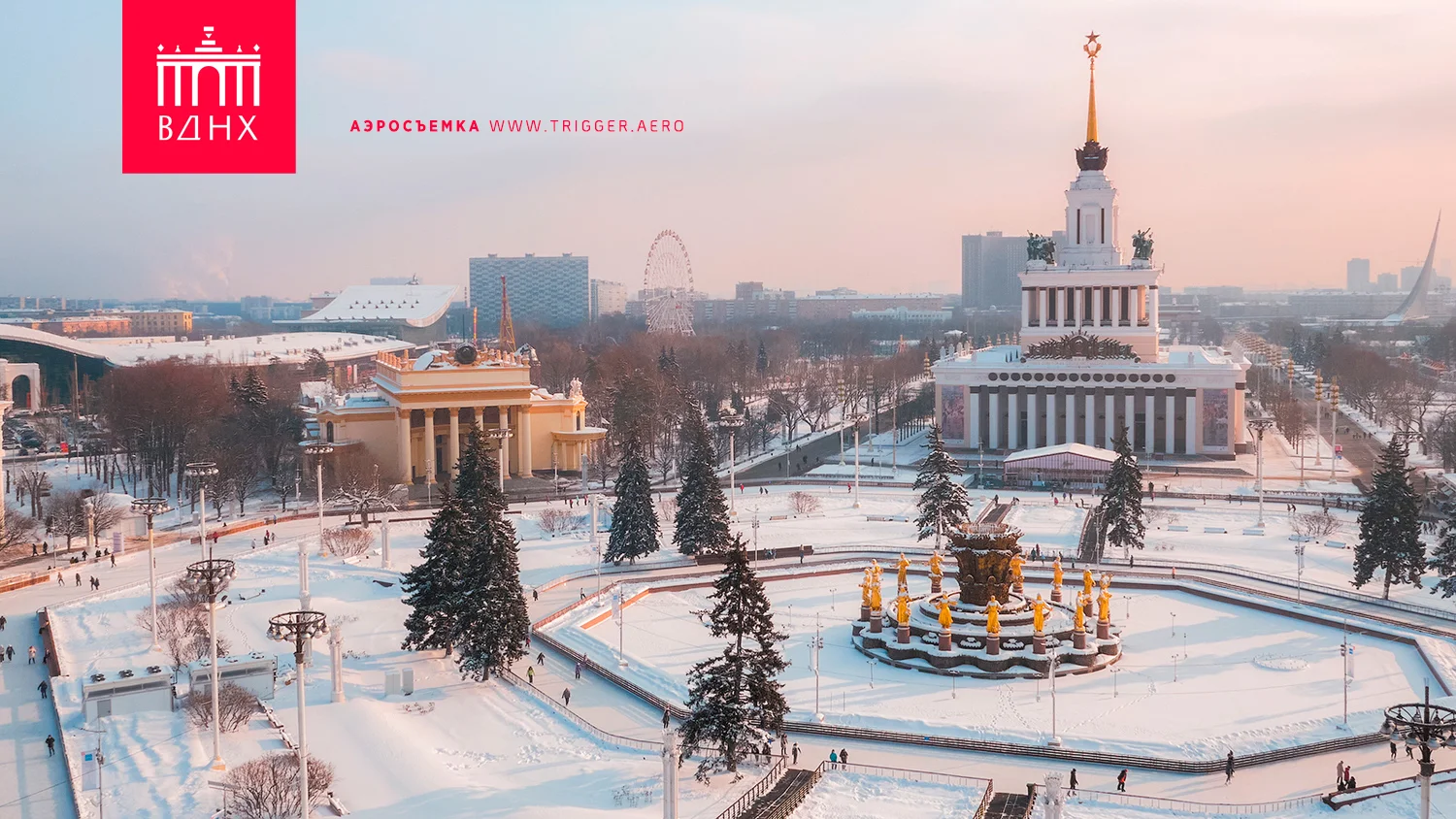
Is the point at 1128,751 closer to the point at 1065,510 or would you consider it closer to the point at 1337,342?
the point at 1065,510

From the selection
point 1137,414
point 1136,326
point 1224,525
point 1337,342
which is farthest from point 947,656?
point 1337,342

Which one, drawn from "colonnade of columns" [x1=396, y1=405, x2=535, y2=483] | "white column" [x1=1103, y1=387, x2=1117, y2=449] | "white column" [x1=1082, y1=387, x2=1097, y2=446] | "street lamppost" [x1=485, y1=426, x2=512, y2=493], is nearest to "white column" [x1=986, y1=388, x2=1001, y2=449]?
"white column" [x1=1082, y1=387, x2=1097, y2=446]

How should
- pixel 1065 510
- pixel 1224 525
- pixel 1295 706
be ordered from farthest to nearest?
pixel 1065 510, pixel 1224 525, pixel 1295 706

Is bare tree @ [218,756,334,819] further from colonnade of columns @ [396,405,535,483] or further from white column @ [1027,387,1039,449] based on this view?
white column @ [1027,387,1039,449]

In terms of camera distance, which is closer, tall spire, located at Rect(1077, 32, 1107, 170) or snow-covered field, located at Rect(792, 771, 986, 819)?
snow-covered field, located at Rect(792, 771, 986, 819)

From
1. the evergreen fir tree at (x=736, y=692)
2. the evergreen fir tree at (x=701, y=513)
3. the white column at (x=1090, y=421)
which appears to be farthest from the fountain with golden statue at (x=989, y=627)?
the white column at (x=1090, y=421)

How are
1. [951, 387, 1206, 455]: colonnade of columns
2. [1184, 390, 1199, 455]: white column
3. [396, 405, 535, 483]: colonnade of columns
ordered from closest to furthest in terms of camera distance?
[396, 405, 535, 483]: colonnade of columns → [1184, 390, 1199, 455]: white column → [951, 387, 1206, 455]: colonnade of columns

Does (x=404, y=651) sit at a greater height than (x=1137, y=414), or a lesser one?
lesser
